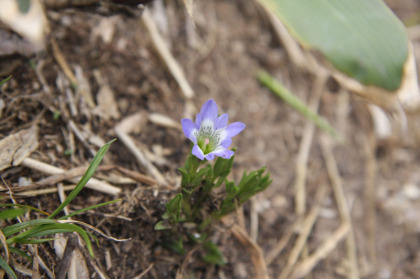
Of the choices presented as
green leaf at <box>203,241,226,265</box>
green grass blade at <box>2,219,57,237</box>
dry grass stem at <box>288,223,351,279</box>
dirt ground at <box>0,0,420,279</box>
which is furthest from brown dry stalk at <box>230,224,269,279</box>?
green grass blade at <box>2,219,57,237</box>

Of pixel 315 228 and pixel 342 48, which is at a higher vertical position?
pixel 342 48

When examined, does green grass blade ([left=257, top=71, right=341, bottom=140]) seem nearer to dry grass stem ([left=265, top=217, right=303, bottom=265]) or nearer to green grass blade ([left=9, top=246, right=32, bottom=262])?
dry grass stem ([left=265, top=217, right=303, bottom=265])

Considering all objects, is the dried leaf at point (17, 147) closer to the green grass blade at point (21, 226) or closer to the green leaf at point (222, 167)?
the green grass blade at point (21, 226)

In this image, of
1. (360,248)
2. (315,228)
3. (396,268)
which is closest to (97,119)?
(315,228)

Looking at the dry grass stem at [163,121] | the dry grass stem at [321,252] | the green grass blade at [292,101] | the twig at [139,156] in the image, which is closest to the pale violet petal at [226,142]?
the twig at [139,156]

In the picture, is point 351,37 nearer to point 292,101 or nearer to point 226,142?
point 226,142

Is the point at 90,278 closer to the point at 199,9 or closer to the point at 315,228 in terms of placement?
the point at 315,228
